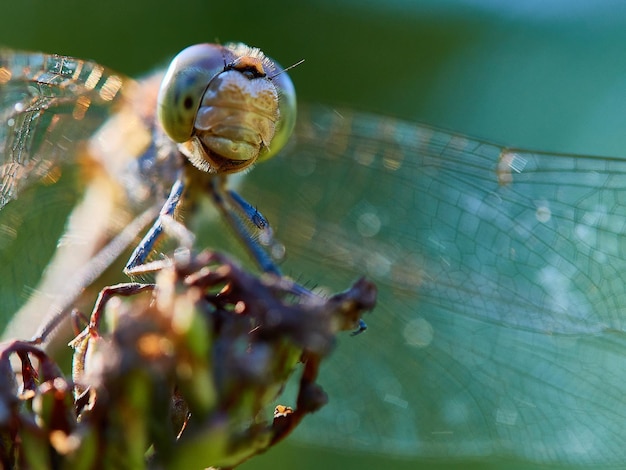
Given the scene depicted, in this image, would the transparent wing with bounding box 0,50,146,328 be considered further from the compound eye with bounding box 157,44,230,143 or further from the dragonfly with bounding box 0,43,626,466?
the compound eye with bounding box 157,44,230,143

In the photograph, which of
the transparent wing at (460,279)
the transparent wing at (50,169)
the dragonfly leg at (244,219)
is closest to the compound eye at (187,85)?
the dragonfly leg at (244,219)

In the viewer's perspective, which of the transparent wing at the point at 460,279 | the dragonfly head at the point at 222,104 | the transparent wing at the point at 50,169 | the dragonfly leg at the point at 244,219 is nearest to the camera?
the dragonfly head at the point at 222,104

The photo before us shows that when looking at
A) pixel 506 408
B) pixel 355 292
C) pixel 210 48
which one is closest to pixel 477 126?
pixel 506 408

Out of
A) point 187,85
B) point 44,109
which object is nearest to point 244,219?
point 187,85

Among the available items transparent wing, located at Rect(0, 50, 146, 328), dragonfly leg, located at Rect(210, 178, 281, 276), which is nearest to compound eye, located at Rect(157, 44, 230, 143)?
dragonfly leg, located at Rect(210, 178, 281, 276)

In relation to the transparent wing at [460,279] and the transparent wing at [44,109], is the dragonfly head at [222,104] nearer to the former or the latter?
the transparent wing at [44,109]

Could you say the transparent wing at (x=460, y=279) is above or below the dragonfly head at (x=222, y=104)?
below
